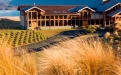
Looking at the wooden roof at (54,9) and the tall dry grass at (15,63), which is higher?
the wooden roof at (54,9)

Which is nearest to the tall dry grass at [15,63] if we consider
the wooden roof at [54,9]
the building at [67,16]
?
the building at [67,16]

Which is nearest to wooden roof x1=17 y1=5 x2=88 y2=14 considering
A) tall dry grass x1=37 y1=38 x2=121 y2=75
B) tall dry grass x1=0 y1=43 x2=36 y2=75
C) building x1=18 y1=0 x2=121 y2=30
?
building x1=18 y1=0 x2=121 y2=30

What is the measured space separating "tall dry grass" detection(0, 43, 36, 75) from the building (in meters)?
36.3

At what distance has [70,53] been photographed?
5711mm

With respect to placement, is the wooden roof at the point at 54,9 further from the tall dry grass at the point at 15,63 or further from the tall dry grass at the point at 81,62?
the tall dry grass at the point at 15,63

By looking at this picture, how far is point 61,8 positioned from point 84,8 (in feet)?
13.3

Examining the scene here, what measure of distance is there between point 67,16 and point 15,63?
38.7 metres

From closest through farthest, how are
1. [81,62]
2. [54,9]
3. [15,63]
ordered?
1. [15,63]
2. [81,62]
3. [54,9]

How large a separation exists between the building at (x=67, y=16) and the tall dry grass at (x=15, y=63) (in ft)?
119

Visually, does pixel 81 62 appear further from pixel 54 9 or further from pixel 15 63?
pixel 54 9

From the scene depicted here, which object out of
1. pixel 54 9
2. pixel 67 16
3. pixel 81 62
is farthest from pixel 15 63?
pixel 54 9

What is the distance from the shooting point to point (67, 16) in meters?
43.7

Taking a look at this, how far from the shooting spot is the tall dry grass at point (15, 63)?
16.1 feet

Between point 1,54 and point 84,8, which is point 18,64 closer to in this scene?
point 1,54
